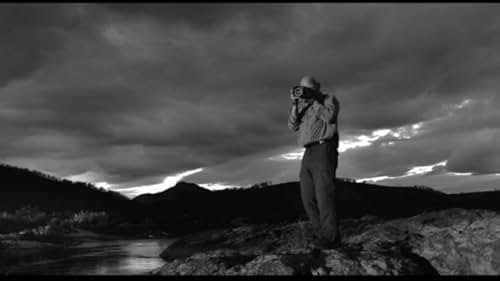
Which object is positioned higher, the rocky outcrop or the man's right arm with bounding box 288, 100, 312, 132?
the man's right arm with bounding box 288, 100, 312, 132

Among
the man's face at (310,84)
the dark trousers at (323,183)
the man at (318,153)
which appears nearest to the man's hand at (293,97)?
the man at (318,153)

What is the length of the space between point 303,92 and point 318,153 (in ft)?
3.58

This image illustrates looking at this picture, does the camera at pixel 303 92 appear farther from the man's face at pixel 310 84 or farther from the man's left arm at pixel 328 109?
the man's left arm at pixel 328 109

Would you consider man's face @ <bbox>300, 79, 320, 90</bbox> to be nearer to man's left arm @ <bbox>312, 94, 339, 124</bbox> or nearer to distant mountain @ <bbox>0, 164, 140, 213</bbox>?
man's left arm @ <bbox>312, 94, 339, 124</bbox>

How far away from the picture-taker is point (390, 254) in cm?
673

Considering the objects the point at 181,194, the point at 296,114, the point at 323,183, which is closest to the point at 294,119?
the point at 296,114

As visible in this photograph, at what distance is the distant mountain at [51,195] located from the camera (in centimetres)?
6112

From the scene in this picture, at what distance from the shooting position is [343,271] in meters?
6.17

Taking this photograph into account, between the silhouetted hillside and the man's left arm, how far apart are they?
40.2 metres

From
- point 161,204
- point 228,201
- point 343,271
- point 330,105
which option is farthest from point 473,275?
point 228,201

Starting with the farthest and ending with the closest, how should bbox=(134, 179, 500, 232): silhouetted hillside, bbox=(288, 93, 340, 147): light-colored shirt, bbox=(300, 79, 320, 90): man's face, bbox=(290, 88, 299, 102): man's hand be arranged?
bbox=(134, 179, 500, 232): silhouetted hillside, bbox=(300, 79, 320, 90): man's face, bbox=(290, 88, 299, 102): man's hand, bbox=(288, 93, 340, 147): light-colored shirt

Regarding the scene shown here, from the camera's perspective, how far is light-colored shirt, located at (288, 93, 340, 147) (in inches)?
292

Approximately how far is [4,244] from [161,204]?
41.0 metres

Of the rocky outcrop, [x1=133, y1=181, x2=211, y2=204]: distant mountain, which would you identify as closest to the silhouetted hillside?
[x1=133, y1=181, x2=211, y2=204]: distant mountain
